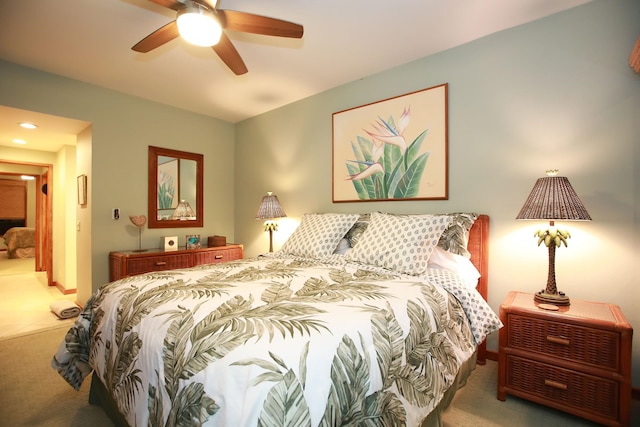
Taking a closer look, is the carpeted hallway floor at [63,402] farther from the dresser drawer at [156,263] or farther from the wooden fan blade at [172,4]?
the wooden fan blade at [172,4]

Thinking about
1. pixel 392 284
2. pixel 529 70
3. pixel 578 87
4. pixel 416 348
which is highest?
pixel 529 70

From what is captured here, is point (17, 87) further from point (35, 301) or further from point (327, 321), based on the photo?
point (327, 321)

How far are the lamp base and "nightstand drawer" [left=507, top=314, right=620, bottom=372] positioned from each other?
0.16m

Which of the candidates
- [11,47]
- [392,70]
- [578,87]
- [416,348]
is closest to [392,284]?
[416,348]

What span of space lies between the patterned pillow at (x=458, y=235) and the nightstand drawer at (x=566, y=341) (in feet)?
1.69

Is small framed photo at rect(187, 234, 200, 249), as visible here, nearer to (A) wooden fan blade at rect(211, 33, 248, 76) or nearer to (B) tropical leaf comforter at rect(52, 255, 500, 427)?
(B) tropical leaf comforter at rect(52, 255, 500, 427)

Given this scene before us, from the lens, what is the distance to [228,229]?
4348 millimetres

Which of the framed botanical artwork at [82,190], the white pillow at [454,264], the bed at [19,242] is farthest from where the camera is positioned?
the bed at [19,242]

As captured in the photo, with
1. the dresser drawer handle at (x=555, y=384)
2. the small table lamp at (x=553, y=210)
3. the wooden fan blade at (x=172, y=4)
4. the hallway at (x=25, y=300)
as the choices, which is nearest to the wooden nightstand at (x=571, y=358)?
the dresser drawer handle at (x=555, y=384)

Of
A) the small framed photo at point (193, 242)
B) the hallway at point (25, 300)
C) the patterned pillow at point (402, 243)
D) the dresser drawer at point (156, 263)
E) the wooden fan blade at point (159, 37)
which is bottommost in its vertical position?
the hallway at point (25, 300)

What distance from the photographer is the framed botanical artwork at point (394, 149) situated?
2488mm

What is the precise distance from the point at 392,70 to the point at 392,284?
209cm

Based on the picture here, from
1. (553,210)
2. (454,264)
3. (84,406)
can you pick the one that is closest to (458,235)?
(454,264)

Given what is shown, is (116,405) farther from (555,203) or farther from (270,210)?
(555,203)
